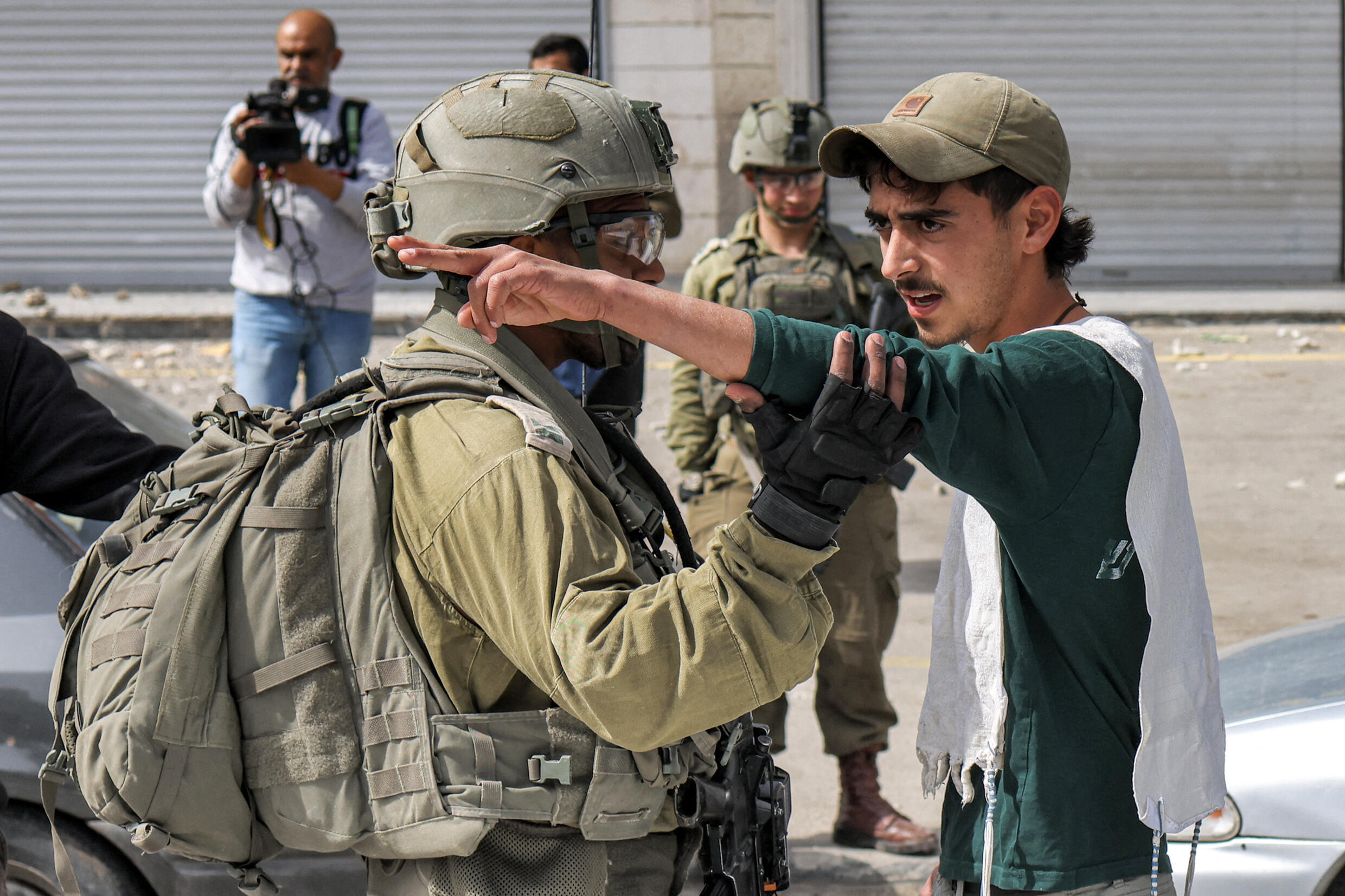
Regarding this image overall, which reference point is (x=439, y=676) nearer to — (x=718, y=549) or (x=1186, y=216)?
(x=718, y=549)

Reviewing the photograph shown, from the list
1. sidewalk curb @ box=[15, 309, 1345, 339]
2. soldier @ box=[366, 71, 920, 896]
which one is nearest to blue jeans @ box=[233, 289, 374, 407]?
soldier @ box=[366, 71, 920, 896]

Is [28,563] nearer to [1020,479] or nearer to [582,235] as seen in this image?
[582,235]

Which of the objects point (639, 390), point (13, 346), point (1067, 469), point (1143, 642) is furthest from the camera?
point (639, 390)

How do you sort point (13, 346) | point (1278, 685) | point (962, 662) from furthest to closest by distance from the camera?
point (1278, 685) < point (13, 346) < point (962, 662)

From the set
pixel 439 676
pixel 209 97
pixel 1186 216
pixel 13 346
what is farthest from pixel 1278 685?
pixel 209 97

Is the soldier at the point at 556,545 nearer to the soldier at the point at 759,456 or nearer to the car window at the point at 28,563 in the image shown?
the car window at the point at 28,563

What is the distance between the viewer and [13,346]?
2.63 metres

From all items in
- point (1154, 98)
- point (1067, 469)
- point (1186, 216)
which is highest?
point (1154, 98)

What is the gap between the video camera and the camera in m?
5.57

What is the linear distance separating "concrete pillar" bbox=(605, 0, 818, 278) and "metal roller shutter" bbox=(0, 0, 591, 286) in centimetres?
107

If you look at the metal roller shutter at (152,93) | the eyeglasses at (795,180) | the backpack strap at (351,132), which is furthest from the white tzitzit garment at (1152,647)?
the metal roller shutter at (152,93)

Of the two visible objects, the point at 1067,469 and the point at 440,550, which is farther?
the point at 440,550

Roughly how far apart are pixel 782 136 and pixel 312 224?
2.22m

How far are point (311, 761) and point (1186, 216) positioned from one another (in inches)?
506
